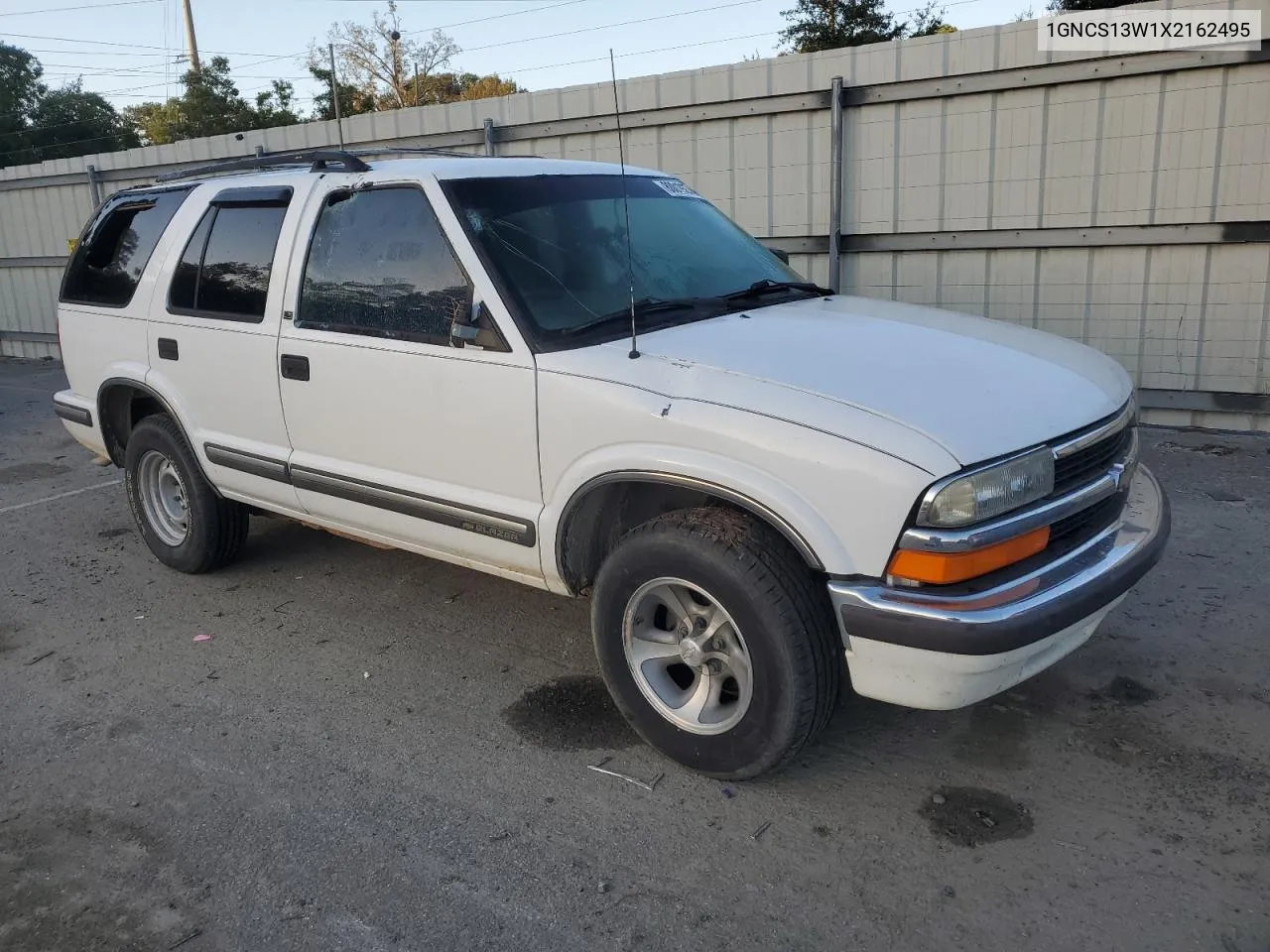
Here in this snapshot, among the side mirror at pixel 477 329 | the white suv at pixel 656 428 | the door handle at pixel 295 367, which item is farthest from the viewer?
the door handle at pixel 295 367

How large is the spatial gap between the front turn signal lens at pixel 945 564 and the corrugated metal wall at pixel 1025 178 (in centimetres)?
577

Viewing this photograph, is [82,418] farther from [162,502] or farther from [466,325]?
[466,325]

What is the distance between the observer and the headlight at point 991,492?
265 centimetres

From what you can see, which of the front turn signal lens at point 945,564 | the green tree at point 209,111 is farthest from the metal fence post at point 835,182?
the green tree at point 209,111

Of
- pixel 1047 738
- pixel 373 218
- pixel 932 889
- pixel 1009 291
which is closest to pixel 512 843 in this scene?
pixel 932 889

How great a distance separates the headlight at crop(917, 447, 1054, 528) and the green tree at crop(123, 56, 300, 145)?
134 feet

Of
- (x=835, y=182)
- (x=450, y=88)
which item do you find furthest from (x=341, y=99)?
(x=835, y=182)

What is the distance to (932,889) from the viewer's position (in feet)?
8.86

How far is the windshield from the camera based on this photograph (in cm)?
356

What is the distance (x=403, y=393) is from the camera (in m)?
3.79

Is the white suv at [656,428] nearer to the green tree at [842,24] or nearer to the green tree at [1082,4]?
the green tree at [1082,4]

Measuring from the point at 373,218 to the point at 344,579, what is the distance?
204 cm

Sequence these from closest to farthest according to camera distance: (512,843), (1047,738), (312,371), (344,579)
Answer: (512,843)
(1047,738)
(312,371)
(344,579)

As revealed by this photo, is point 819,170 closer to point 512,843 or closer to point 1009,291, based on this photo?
point 1009,291
